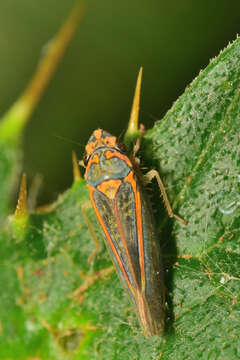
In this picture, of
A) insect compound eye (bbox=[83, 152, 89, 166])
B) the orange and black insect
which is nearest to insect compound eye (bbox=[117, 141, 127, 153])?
the orange and black insect

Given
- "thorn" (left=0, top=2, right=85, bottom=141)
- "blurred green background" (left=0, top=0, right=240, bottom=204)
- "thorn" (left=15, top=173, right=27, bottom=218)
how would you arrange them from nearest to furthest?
"thorn" (left=0, top=2, right=85, bottom=141)
"thorn" (left=15, top=173, right=27, bottom=218)
"blurred green background" (left=0, top=0, right=240, bottom=204)

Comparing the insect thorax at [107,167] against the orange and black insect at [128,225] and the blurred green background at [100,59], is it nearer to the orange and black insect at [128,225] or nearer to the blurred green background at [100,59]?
the orange and black insect at [128,225]

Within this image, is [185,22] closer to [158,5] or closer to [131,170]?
[158,5]

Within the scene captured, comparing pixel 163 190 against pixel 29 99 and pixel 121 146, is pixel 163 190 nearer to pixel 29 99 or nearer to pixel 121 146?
pixel 121 146

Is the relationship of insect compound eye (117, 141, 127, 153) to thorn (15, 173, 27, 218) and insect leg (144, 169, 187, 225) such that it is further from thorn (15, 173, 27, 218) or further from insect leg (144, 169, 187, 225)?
thorn (15, 173, 27, 218)

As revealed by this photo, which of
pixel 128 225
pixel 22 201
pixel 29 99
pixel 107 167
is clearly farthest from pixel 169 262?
pixel 29 99

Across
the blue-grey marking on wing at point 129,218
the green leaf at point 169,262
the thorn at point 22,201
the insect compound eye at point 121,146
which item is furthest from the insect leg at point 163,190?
the thorn at point 22,201

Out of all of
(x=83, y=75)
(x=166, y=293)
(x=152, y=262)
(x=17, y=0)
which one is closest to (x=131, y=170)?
(x=152, y=262)
